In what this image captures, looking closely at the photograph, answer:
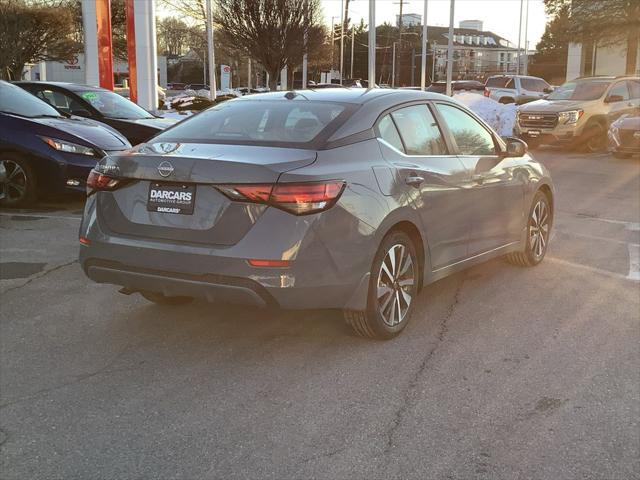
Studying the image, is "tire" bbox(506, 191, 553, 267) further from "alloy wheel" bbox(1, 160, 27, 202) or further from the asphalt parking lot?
"alloy wheel" bbox(1, 160, 27, 202)

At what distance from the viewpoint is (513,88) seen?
104ft

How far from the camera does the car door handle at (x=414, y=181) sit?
4.68 meters

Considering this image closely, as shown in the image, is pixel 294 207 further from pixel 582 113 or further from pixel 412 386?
pixel 582 113

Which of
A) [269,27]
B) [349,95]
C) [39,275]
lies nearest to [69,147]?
[39,275]

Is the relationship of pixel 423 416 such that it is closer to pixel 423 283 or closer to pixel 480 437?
pixel 480 437

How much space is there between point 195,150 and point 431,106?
1961mm

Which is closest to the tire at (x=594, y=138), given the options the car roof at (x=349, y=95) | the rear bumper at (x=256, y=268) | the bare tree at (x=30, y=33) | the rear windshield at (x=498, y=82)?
the rear windshield at (x=498, y=82)

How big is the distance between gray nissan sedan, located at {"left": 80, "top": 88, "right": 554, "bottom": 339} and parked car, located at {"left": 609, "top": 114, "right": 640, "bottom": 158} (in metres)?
12.9

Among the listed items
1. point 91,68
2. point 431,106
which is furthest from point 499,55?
point 431,106

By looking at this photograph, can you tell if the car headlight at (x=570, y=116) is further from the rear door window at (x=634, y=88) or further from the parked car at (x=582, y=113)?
the rear door window at (x=634, y=88)

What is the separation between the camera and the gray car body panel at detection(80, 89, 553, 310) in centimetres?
397

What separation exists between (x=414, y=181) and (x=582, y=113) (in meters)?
16.0

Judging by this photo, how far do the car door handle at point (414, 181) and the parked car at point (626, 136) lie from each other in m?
13.6

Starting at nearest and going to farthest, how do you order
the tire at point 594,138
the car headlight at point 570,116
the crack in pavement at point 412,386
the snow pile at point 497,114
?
the crack in pavement at point 412,386 < the car headlight at point 570,116 < the tire at point 594,138 < the snow pile at point 497,114
